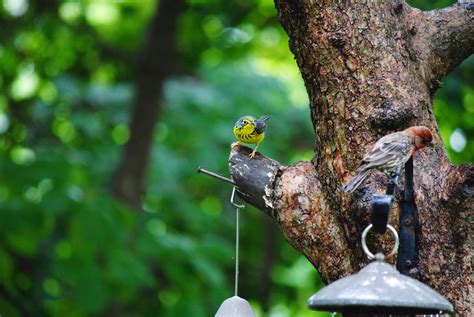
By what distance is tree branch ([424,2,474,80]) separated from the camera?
3246mm

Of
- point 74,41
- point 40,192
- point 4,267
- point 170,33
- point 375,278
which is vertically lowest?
point 375,278

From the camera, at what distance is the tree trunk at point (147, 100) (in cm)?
820

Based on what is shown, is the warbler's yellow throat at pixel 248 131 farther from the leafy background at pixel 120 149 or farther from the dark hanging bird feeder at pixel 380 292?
the leafy background at pixel 120 149

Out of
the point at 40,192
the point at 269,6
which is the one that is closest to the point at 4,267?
the point at 40,192

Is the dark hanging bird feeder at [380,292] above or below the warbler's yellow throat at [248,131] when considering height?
below

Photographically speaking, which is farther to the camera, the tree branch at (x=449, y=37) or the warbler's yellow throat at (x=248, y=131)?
the warbler's yellow throat at (x=248, y=131)

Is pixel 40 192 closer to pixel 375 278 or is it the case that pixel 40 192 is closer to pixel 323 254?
pixel 323 254

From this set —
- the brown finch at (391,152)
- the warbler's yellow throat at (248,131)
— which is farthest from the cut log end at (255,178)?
the brown finch at (391,152)

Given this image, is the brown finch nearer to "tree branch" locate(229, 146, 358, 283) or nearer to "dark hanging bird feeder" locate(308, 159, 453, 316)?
"dark hanging bird feeder" locate(308, 159, 453, 316)

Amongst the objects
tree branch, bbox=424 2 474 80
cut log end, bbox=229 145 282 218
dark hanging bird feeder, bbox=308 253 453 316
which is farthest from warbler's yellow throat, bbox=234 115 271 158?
dark hanging bird feeder, bbox=308 253 453 316

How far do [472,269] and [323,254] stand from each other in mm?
532

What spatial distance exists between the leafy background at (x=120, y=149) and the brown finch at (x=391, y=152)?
2.90 m

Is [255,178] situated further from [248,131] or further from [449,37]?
[449,37]

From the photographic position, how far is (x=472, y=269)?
2832 mm
